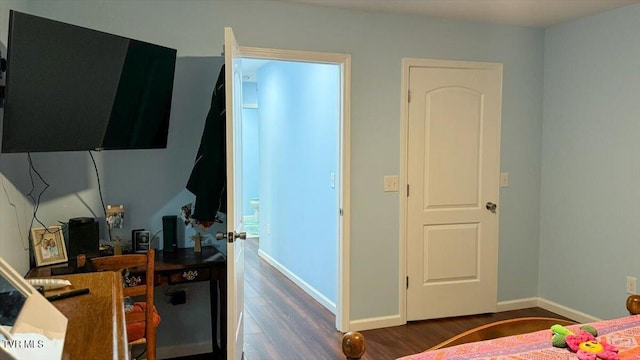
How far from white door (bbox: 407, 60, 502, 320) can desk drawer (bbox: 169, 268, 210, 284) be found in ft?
5.40

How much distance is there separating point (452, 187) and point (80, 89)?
2.70 metres

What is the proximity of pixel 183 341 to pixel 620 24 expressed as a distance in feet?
12.2

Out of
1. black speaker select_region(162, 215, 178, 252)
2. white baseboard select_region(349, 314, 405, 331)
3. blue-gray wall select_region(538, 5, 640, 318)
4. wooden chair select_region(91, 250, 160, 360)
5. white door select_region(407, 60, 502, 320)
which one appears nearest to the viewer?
wooden chair select_region(91, 250, 160, 360)

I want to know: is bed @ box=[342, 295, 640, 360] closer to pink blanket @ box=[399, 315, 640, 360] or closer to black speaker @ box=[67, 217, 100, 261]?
pink blanket @ box=[399, 315, 640, 360]

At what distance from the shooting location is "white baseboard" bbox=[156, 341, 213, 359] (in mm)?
2986

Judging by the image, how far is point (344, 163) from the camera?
11.1 feet

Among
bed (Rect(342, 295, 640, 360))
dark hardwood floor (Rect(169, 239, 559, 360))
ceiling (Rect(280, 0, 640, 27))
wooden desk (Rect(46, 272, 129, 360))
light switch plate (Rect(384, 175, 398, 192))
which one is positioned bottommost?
dark hardwood floor (Rect(169, 239, 559, 360))

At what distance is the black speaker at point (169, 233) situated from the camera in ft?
9.45

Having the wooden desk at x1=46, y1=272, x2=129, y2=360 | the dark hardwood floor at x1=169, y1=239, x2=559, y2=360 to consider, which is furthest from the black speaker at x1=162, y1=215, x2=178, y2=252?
the wooden desk at x1=46, y1=272, x2=129, y2=360

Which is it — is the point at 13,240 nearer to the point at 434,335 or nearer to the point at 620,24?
the point at 434,335

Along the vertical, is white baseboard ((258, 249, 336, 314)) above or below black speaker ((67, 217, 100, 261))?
below

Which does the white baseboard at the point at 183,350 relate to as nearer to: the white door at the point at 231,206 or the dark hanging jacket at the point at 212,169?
the white door at the point at 231,206

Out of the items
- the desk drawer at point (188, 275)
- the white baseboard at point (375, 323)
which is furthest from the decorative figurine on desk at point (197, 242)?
the white baseboard at point (375, 323)

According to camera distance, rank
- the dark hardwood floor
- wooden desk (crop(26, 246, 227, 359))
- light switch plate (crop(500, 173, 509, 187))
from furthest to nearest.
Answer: light switch plate (crop(500, 173, 509, 187)), the dark hardwood floor, wooden desk (crop(26, 246, 227, 359))
